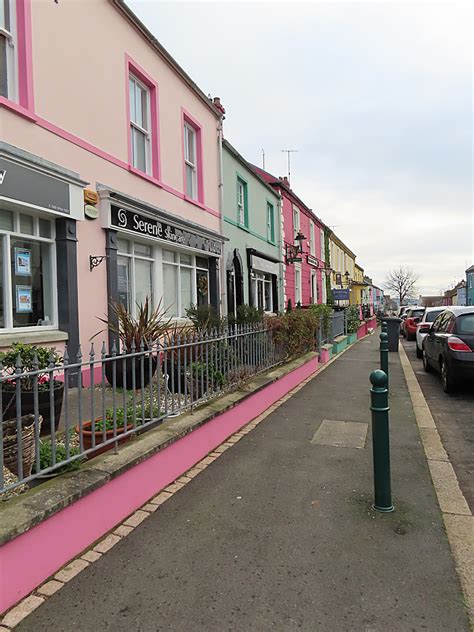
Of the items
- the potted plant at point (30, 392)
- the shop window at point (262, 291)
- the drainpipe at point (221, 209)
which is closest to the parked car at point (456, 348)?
the drainpipe at point (221, 209)

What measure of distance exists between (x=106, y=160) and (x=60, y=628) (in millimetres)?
7357

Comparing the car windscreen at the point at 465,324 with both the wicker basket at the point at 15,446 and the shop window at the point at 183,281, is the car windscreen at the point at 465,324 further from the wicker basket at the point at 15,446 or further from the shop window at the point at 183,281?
the wicker basket at the point at 15,446

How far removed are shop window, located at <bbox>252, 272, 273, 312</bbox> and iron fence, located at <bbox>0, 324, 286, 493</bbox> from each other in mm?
8840

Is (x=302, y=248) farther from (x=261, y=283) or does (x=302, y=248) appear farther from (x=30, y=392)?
(x=30, y=392)

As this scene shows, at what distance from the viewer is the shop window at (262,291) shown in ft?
53.7

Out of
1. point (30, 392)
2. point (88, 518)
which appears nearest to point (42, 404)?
point (30, 392)

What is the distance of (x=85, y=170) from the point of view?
7.45m

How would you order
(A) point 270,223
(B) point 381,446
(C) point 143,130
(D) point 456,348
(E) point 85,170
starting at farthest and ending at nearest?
1. (A) point 270,223
2. (C) point 143,130
3. (D) point 456,348
4. (E) point 85,170
5. (B) point 381,446

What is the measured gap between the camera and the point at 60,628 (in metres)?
2.26

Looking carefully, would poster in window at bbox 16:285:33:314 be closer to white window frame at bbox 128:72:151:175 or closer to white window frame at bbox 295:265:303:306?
white window frame at bbox 128:72:151:175

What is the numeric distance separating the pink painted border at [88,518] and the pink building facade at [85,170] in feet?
10.3

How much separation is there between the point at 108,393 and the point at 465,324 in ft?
20.4

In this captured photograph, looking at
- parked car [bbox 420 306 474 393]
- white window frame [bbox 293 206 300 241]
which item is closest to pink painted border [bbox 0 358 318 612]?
parked car [bbox 420 306 474 393]

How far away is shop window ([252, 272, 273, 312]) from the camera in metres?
16.4
